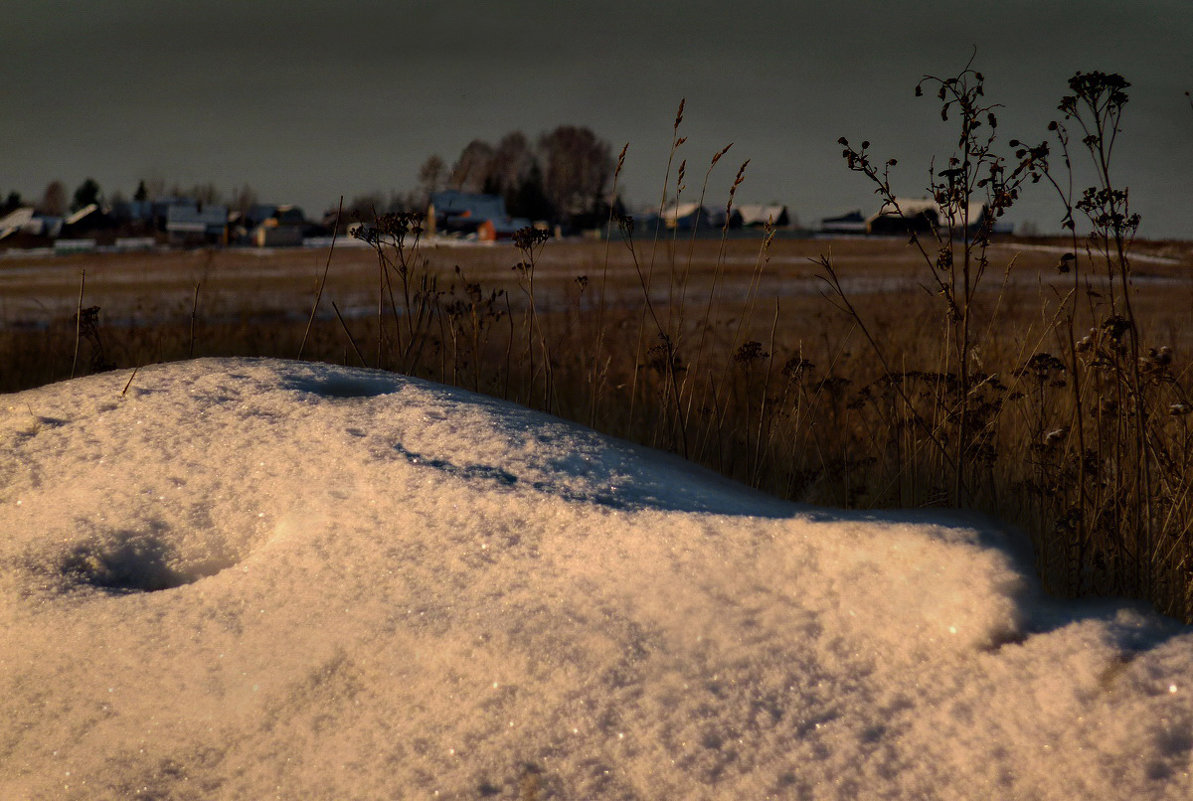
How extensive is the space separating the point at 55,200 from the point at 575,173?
5047cm

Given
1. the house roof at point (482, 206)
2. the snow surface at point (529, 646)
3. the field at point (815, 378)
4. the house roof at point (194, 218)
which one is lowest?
the snow surface at point (529, 646)

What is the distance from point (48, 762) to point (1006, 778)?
69.2 inches

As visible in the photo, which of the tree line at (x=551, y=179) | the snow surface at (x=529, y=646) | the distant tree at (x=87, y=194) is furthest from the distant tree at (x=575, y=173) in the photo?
the snow surface at (x=529, y=646)

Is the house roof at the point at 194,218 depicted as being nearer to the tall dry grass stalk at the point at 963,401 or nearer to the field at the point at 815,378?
the field at the point at 815,378

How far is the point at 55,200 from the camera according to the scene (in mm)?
86000

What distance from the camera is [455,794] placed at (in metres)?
1.68

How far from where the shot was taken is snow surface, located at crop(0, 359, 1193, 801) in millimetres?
1732

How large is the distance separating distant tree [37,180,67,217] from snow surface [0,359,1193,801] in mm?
92822

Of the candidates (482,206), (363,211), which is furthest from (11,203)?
(363,211)

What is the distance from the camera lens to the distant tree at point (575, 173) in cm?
6669

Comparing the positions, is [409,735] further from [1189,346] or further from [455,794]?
[1189,346]

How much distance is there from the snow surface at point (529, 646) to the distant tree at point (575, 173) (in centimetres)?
6492

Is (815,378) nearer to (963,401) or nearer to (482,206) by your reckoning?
(963,401)

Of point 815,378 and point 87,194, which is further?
point 87,194
